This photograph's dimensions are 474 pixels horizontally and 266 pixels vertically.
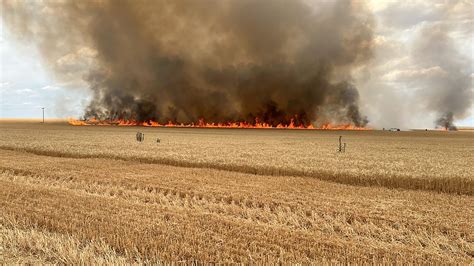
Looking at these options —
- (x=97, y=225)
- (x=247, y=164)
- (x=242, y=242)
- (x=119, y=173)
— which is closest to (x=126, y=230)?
(x=97, y=225)

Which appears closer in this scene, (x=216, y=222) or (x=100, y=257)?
(x=100, y=257)

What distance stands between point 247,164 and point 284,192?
755 cm

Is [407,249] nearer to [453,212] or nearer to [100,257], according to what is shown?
[453,212]

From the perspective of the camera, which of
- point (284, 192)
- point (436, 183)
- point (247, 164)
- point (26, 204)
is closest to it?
point (26, 204)

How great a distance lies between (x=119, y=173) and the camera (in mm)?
17641

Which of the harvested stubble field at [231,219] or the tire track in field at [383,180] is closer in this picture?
the harvested stubble field at [231,219]

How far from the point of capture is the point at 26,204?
10477mm

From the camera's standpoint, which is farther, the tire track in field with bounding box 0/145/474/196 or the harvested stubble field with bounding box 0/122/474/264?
the tire track in field with bounding box 0/145/474/196

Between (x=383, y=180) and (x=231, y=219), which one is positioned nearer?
(x=231, y=219)

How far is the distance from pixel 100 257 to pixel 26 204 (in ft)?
18.5

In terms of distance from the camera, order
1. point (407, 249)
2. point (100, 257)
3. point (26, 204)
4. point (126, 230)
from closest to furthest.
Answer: point (100, 257)
point (407, 249)
point (126, 230)
point (26, 204)

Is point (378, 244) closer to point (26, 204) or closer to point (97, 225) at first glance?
point (97, 225)

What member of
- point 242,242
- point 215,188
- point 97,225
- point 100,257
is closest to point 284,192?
point 215,188

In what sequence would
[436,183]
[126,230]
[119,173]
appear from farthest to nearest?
[119,173]
[436,183]
[126,230]
